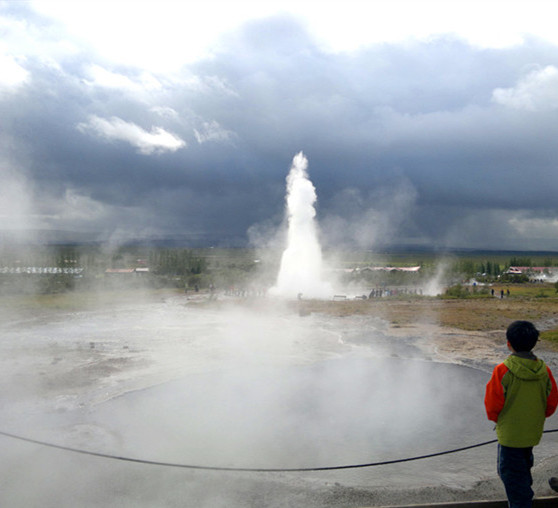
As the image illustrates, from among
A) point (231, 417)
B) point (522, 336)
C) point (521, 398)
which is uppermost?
point (522, 336)

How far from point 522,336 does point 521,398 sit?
1.08 ft

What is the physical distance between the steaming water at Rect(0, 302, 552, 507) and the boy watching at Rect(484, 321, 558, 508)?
1.81 m

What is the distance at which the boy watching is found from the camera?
2.44 metres

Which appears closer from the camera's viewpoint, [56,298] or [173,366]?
[173,366]

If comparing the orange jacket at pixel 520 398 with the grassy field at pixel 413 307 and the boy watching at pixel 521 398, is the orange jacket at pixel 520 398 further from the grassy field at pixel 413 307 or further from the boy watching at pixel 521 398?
the grassy field at pixel 413 307

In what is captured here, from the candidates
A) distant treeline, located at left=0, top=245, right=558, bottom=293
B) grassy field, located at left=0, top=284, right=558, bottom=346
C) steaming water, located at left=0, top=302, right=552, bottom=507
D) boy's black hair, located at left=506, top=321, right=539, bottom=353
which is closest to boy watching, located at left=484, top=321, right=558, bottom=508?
boy's black hair, located at left=506, top=321, right=539, bottom=353

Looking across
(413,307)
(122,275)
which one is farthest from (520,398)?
(122,275)

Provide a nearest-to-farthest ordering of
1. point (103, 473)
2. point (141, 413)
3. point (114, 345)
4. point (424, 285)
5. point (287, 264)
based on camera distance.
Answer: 1. point (103, 473)
2. point (141, 413)
3. point (114, 345)
4. point (287, 264)
5. point (424, 285)

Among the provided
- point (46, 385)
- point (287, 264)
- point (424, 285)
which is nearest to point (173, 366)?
point (46, 385)

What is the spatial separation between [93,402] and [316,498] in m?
4.24

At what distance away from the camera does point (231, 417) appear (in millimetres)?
6031

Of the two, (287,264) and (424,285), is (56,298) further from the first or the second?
(424,285)

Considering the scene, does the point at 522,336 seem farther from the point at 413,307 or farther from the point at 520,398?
the point at 413,307

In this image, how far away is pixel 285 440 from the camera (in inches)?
206
